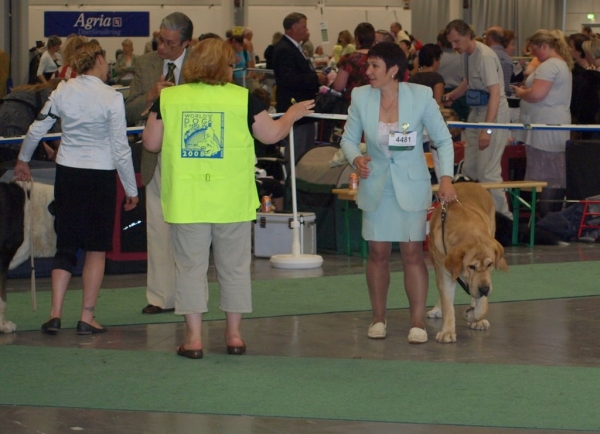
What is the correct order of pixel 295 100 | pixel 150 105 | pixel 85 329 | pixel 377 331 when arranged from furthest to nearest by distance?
pixel 295 100, pixel 150 105, pixel 85 329, pixel 377 331

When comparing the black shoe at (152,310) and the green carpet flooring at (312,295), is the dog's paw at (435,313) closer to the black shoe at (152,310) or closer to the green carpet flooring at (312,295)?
the green carpet flooring at (312,295)

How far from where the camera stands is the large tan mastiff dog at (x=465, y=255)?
17.2 feet

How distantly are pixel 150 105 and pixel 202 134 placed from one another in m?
1.44

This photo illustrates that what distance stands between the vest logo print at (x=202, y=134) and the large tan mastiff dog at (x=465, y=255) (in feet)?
4.21

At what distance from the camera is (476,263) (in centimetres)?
523

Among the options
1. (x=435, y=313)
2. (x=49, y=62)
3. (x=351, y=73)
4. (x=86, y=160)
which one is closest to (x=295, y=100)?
(x=351, y=73)

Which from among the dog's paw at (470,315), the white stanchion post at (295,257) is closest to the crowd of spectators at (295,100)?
the dog's paw at (470,315)

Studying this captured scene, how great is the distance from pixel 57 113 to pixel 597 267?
4331 mm

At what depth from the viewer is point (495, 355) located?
518cm

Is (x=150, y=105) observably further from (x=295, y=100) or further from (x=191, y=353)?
(x=295, y=100)

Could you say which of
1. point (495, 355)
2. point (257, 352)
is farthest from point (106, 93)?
point (495, 355)

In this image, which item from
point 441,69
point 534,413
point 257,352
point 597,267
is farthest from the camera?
point 441,69

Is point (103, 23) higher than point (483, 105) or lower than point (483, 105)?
higher

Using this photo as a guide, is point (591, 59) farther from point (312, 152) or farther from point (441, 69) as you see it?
point (312, 152)
